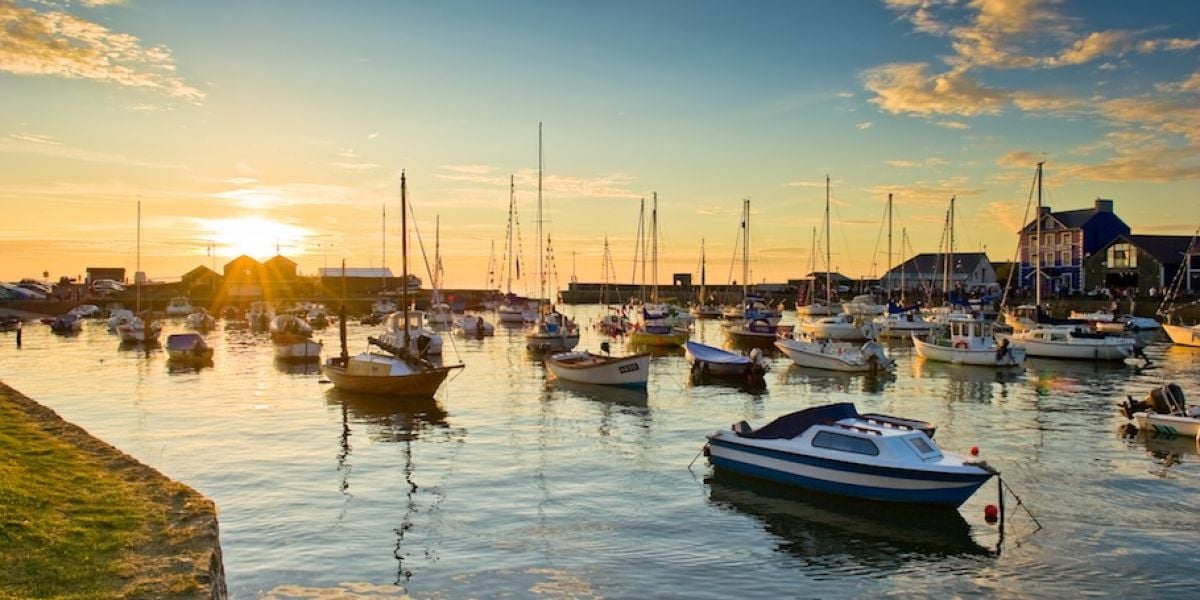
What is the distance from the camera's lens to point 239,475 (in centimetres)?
2744

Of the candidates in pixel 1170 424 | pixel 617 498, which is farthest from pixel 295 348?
pixel 1170 424

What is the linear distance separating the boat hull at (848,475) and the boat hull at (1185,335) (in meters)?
64.5

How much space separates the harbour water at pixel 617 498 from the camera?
18.3 metres

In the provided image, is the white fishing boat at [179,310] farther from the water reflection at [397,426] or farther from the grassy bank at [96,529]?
the grassy bank at [96,529]

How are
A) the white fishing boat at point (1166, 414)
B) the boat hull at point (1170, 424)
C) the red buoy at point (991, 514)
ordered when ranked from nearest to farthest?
the red buoy at point (991, 514), the boat hull at point (1170, 424), the white fishing boat at point (1166, 414)

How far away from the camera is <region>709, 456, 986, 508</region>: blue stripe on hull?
22734 millimetres

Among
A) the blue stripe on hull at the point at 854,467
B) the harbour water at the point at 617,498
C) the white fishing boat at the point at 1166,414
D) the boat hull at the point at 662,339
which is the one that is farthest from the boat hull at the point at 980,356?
the blue stripe on hull at the point at 854,467

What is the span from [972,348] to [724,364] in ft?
63.1

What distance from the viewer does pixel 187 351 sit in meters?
63.4

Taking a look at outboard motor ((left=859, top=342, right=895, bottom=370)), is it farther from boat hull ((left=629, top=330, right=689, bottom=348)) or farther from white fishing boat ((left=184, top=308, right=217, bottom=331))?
white fishing boat ((left=184, top=308, right=217, bottom=331))

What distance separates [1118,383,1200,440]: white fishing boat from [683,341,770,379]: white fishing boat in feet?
66.7

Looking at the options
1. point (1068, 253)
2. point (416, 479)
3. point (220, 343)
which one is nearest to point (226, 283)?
point (220, 343)

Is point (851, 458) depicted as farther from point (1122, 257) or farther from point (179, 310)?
point (179, 310)

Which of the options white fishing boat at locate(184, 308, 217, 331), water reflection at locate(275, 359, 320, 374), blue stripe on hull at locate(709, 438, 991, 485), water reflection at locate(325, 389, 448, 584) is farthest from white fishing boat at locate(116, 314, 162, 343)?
blue stripe on hull at locate(709, 438, 991, 485)
